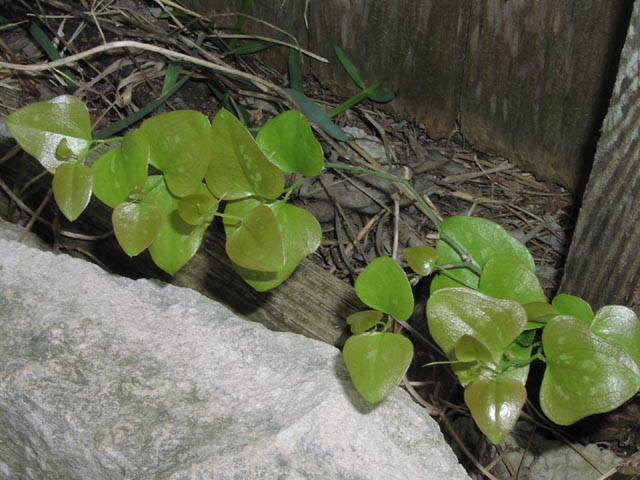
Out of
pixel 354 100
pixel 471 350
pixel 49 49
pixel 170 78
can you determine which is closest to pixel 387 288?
pixel 471 350

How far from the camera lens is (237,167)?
106 centimetres

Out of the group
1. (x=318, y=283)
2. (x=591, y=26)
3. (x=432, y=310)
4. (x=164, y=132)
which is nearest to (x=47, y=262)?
(x=164, y=132)

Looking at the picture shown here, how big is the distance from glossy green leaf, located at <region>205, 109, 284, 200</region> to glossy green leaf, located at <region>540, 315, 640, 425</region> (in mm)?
399

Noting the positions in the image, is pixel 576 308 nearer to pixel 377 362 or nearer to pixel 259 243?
pixel 377 362

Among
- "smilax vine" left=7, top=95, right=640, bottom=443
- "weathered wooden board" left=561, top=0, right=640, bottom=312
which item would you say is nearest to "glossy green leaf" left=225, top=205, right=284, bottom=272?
"smilax vine" left=7, top=95, right=640, bottom=443

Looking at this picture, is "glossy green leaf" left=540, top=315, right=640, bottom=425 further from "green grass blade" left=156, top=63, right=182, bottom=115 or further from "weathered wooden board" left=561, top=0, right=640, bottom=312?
"green grass blade" left=156, top=63, right=182, bottom=115

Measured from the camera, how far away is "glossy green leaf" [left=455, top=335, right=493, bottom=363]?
90 cm

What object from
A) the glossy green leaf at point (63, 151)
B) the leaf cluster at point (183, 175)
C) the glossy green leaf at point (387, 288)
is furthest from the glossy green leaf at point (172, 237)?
the glossy green leaf at point (387, 288)

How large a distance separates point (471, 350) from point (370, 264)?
0.17 m

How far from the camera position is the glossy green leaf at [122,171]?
1.06 meters

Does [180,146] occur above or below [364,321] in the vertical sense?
above

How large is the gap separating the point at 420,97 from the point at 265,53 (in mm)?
384

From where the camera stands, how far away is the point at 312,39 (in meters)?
1.62

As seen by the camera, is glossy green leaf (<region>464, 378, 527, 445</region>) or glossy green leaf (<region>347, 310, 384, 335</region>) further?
glossy green leaf (<region>347, 310, 384, 335</region>)
